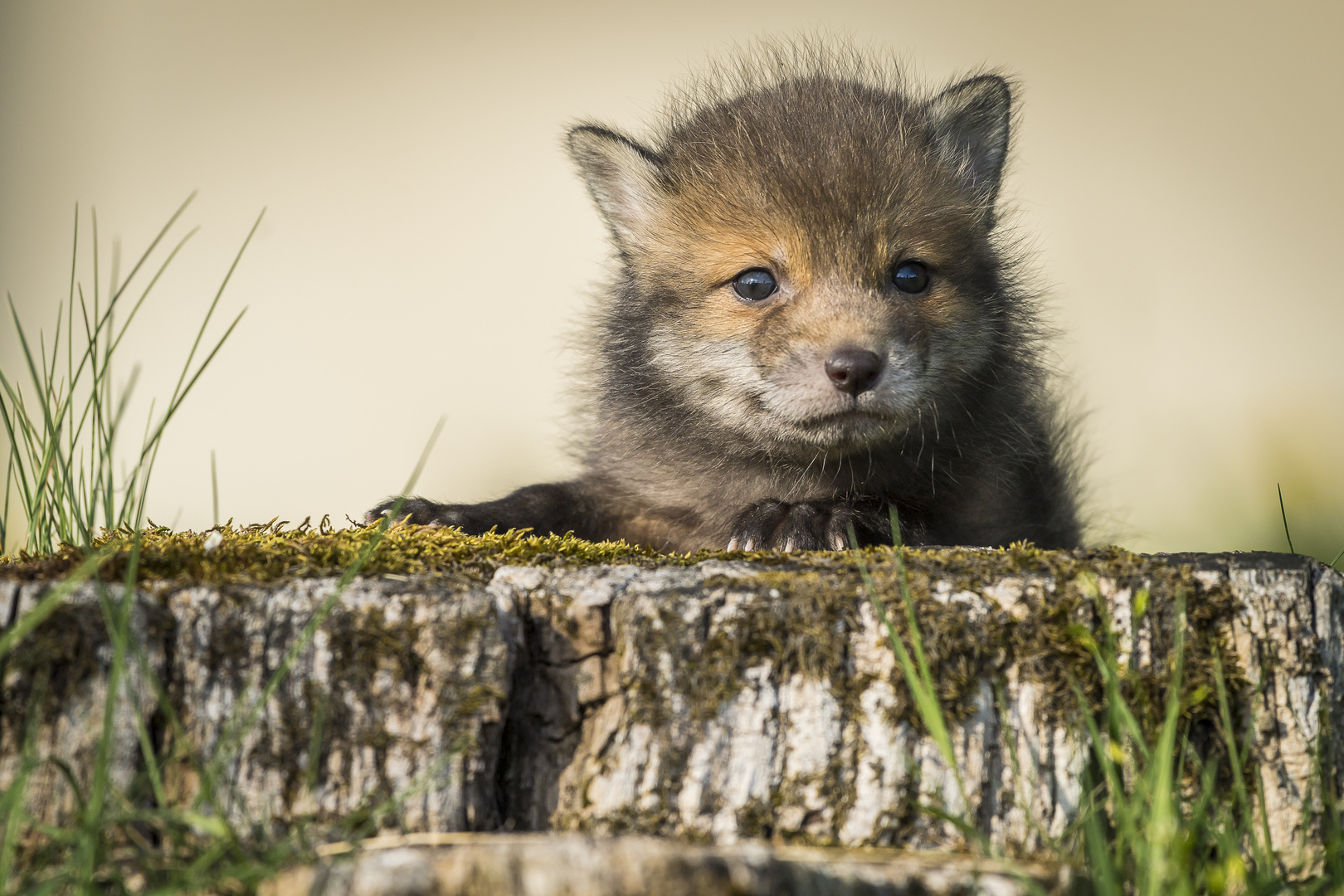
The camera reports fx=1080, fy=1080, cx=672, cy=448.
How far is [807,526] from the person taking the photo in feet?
10.1

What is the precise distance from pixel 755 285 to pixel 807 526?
74cm

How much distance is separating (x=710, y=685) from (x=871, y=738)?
0.30 metres

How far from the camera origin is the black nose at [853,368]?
2.86 metres

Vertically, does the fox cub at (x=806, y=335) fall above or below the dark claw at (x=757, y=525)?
above

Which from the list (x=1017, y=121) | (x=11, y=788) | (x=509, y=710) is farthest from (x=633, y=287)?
(x=11, y=788)

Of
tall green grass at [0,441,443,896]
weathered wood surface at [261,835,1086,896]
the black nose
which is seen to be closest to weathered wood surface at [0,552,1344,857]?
tall green grass at [0,441,443,896]

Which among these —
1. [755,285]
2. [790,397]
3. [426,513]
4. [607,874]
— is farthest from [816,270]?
[607,874]

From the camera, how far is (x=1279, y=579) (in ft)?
6.63

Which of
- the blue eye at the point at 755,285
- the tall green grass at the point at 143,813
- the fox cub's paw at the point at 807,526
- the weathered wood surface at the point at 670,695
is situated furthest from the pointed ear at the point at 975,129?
the tall green grass at the point at 143,813

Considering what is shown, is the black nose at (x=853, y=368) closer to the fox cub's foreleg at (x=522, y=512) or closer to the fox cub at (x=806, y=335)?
the fox cub at (x=806, y=335)

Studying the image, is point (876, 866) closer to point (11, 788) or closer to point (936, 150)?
point (11, 788)

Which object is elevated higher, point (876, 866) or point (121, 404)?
point (121, 404)

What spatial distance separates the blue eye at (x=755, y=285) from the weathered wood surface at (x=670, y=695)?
1360mm

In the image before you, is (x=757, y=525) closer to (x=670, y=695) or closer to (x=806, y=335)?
(x=806, y=335)
